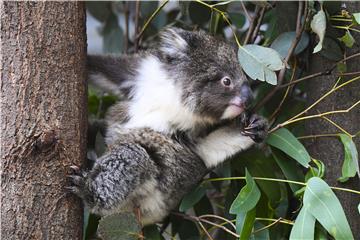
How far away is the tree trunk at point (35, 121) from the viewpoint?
83.4 inches

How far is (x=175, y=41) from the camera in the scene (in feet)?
8.65

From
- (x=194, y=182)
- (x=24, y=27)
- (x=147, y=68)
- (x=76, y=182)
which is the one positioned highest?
(x=24, y=27)

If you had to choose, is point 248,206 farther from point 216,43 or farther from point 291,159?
point 216,43

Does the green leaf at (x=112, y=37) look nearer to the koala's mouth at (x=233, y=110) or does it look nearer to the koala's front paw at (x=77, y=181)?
the koala's mouth at (x=233, y=110)

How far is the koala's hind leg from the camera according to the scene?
2316mm

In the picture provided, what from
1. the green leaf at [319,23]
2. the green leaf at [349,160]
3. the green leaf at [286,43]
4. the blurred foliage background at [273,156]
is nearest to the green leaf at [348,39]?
A: the blurred foliage background at [273,156]

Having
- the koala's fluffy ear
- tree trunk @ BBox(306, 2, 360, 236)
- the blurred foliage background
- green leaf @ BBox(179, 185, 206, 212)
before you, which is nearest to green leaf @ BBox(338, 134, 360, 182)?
the blurred foliage background

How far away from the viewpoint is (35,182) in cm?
213

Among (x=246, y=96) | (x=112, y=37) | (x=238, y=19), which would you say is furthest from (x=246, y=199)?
(x=112, y=37)

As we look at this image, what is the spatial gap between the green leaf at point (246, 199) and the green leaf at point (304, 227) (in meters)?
0.19

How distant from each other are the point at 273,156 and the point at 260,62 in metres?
0.53

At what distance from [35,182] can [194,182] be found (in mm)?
754

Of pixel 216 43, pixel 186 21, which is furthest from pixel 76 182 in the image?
pixel 186 21

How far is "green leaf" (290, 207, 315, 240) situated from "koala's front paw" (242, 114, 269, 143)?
1.51ft
